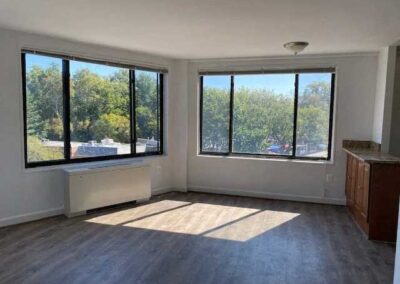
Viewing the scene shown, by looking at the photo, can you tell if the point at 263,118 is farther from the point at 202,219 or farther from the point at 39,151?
the point at 39,151

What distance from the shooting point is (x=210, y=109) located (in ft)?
18.9

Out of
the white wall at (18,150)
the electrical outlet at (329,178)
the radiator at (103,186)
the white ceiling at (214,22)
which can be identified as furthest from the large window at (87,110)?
the electrical outlet at (329,178)

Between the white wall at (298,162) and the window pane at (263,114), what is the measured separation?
0.22 meters

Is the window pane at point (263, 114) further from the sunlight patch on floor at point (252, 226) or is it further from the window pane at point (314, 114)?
the sunlight patch on floor at point (252, 226)

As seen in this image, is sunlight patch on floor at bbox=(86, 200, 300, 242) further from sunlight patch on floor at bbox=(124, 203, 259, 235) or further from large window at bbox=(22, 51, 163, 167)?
large window at bbox=(22, 51, 163, 167)

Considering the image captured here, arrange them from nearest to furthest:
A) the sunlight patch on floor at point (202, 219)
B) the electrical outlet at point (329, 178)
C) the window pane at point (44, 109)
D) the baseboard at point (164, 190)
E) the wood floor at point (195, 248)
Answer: the wood floor at point (195, 248) < the sunlight patch on floor at point (202, 219) < the window pane at point (44, 109) < the electrical outlet at point (329, 178) < the baseboard at point (164, 190)

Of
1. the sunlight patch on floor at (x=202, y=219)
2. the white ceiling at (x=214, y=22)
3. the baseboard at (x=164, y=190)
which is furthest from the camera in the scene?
the baseboard at (x=164, y=190)

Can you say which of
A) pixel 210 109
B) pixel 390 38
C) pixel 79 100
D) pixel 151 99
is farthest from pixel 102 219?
pixel 390 38

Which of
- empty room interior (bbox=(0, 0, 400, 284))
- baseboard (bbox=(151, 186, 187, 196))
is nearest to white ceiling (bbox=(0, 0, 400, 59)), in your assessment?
empty room interior (bbox=(0, 0, 400, 284))

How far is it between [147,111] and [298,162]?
264 centimetres

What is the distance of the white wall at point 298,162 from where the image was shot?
4.89 m

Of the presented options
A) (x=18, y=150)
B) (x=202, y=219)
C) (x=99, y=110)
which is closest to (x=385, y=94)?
(x=202, y=219)

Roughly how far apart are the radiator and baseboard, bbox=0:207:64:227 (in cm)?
17

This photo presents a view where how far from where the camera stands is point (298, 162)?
523cm
